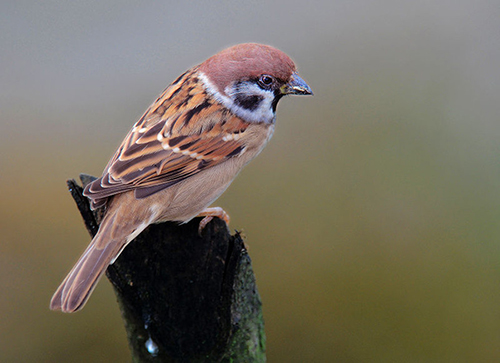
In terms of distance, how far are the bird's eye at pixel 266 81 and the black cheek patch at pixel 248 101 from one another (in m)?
0.07

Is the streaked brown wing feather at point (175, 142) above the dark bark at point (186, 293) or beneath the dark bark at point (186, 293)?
above

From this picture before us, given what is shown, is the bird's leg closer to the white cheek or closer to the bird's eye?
the white cheek

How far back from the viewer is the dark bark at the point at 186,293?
2.91m

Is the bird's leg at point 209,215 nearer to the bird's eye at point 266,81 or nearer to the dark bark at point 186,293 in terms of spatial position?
the dark bark at point 186,293

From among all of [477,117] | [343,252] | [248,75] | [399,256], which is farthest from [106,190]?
[477,117]

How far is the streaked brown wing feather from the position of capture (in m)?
3.17

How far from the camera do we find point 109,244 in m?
2.91

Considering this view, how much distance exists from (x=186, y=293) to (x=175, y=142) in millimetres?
795

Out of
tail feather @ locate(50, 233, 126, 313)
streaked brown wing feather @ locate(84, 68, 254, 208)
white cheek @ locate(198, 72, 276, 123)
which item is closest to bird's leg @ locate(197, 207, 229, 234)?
streaked brown wing feather @ locate(84, 68, 254, 208)

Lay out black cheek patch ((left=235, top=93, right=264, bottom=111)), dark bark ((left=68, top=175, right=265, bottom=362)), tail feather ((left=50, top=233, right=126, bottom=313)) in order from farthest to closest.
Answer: black cheek patch ((left=235, top=93, right=264, bottom=111)) → dark bark ((left=68, top=175, right=265, bottom=362)) → tail feather ((left=50, top=233, right=126, bottom=313))

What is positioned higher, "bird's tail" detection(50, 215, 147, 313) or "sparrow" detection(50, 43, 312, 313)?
"sparrow" detection(50, 43, 312, 313)

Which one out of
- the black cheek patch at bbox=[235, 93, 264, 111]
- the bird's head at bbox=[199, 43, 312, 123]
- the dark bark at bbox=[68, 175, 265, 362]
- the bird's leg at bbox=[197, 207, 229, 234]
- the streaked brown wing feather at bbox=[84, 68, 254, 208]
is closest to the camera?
the dark bark at bbox=[68, 175, 265, 362]

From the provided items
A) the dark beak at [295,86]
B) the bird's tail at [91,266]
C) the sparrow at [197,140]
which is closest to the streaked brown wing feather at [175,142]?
the sparrow at [197,140]

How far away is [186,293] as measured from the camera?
9.56 feet
